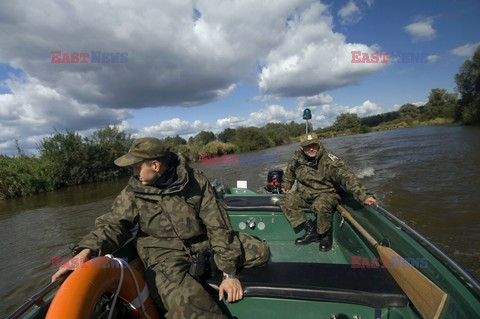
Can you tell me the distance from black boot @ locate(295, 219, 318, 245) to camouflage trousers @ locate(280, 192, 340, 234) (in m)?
0.08

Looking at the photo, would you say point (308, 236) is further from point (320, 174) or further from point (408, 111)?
point (408, 111)

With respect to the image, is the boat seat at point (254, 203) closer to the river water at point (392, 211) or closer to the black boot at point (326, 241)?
the black boot at point (326, 241)

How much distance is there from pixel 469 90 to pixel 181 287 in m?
40.2

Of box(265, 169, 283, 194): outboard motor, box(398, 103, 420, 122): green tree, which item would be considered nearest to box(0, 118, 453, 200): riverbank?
box(265, 169, 283, 194): outboard motor

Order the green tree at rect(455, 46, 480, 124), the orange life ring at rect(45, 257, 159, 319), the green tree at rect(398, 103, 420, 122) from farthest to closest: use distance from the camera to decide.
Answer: the green tree at rect(398, 103, 420, 122), the green tree at rect(455, 46, 480, 124), the orange life ring at rect(45, 257, 159, 319)

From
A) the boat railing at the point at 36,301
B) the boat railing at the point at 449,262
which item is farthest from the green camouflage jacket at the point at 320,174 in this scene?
the boat railing at the point at 36,301

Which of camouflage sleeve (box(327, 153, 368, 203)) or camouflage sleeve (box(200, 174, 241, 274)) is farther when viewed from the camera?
camouflage sleeve (box(327, 153, 368, 203))

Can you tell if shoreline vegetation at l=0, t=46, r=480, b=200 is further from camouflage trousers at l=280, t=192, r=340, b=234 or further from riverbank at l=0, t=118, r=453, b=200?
camouflage trousers at l=280, t=192, r=340, b=234

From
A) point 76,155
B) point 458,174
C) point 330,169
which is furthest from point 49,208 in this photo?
point 458,174

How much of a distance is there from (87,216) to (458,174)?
1151cm

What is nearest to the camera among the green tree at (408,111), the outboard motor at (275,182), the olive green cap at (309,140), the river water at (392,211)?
the olive green cap at (309,140)

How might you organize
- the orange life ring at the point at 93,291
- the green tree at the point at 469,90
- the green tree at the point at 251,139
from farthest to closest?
the green tree at the point at 251,139 → the green tree at the point at 469,90 → the orange life ring at the point at 93,291

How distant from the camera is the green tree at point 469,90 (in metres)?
28.5

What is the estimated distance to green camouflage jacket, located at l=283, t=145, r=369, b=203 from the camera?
334 cm
